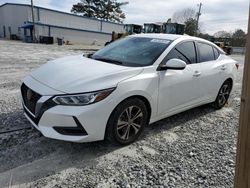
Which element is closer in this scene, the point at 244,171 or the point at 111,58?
the point at 244,171

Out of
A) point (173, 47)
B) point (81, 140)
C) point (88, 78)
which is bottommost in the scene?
point (81, 140)

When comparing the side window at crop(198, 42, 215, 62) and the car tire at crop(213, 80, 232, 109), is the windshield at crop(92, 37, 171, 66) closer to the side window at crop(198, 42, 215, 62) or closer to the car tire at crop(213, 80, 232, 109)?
the side window at crop(198, 42, 215, 62)

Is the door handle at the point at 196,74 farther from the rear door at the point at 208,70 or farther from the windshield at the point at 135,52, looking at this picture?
the windshield at the point at 135,52

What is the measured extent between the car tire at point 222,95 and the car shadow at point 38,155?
2.11m

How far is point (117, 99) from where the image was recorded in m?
3.05

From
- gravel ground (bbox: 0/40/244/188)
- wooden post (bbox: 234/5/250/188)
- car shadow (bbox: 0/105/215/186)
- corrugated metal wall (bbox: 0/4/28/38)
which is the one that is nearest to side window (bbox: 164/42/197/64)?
gravel ground (bbox: 0/40/244/188)

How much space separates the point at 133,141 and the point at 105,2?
211 ft

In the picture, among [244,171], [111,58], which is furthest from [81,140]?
[244,171]

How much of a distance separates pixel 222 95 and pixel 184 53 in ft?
5.26

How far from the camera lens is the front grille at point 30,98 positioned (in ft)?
10.3

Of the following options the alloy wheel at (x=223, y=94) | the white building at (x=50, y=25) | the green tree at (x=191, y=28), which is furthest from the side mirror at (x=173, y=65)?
the green tree at (x=191, y=28)

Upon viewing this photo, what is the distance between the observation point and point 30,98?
128 inches

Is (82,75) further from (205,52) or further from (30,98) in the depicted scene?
(205,52)

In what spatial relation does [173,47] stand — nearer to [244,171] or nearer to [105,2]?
[244,171]
